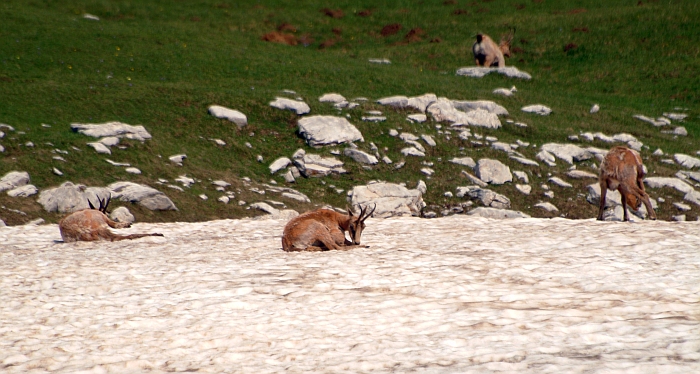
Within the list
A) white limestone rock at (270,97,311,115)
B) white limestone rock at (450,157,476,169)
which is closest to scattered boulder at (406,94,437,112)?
white limestone rock at (450,157,476,169)

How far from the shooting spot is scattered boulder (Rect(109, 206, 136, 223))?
2070cm

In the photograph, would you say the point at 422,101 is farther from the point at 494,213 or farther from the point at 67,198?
the point at 67,198

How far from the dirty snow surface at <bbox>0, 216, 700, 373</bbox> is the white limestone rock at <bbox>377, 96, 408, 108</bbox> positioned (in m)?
18.4

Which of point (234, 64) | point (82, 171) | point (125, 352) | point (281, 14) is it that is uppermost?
point (281, 14)

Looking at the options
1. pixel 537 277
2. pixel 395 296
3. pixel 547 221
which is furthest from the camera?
pixel 547 221

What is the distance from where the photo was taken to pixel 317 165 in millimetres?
27453

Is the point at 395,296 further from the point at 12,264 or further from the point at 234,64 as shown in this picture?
the point at 234,64

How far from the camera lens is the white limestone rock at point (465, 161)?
28516 millimetres

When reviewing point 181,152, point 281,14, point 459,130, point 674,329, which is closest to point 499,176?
point 459,130

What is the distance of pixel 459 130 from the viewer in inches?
1248

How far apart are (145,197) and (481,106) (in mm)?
19697

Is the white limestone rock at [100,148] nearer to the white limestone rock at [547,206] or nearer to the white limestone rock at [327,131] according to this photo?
the white limestone rock at [327,131]

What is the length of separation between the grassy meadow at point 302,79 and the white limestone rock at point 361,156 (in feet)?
1.77

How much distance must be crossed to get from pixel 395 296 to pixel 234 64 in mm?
31812
